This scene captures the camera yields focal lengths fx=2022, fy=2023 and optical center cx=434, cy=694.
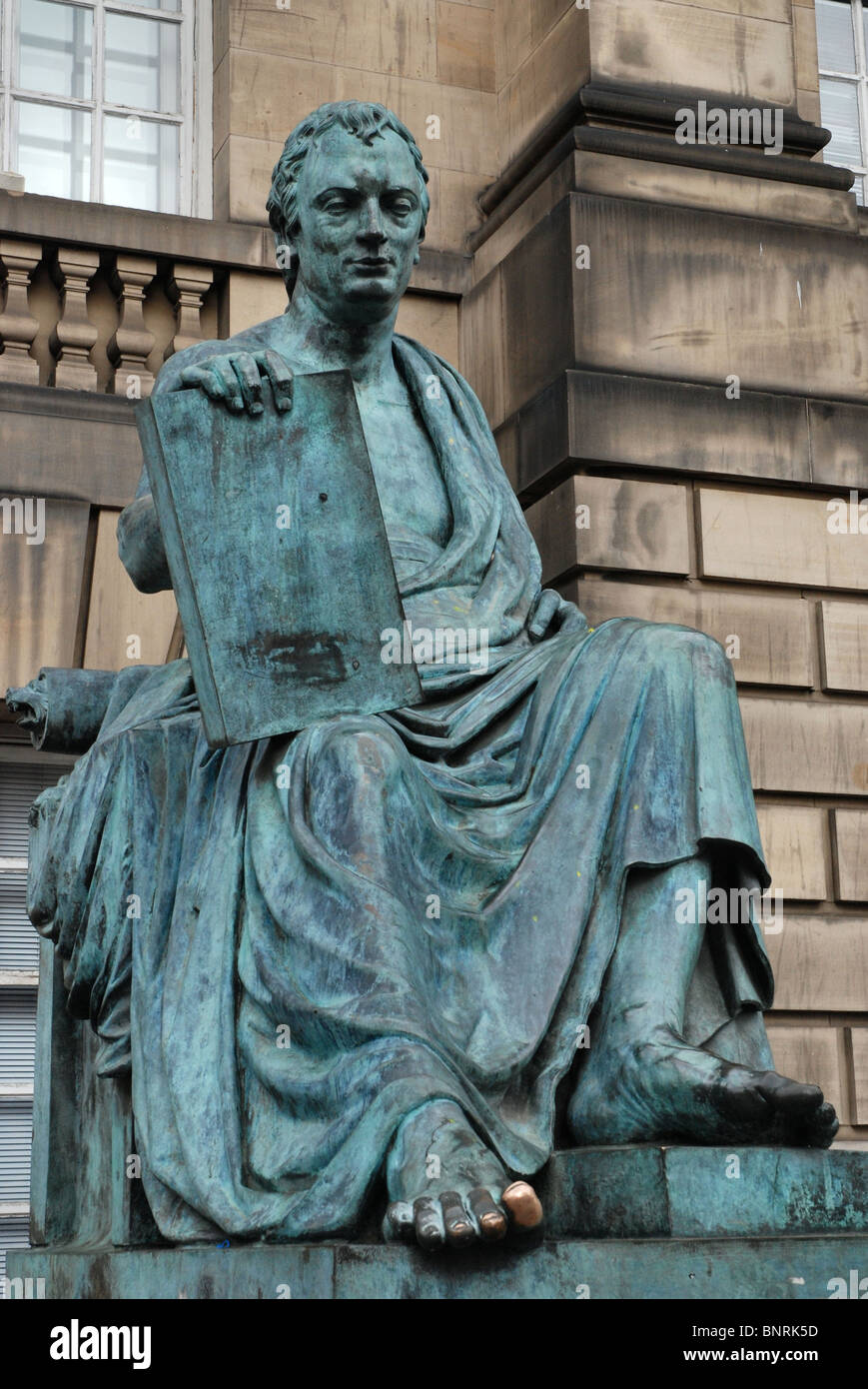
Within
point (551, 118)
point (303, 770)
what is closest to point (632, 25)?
point (551, 118)

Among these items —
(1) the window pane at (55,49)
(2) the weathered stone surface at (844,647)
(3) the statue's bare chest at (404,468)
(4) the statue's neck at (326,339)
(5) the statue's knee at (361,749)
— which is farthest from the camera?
(1) the window pane at (55,49)

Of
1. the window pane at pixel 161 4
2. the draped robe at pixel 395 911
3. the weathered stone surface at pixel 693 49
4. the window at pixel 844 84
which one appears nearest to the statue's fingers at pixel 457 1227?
the draped robe at pixel 395 911

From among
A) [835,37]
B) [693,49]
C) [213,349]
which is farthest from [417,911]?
[835,37]

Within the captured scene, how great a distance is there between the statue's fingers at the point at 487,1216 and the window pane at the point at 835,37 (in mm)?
9001

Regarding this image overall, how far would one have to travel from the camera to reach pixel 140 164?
9.98 m

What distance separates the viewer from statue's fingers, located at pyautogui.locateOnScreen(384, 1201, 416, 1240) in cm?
341

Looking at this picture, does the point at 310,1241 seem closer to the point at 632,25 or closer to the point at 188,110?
the point at 632,25

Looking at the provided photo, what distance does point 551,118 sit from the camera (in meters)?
8.98

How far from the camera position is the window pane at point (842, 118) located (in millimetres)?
11023

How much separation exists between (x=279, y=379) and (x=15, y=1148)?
185 inches

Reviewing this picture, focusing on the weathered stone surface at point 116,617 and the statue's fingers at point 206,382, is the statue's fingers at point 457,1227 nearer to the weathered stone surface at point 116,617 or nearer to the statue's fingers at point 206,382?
the statue's fingers at point 206,382

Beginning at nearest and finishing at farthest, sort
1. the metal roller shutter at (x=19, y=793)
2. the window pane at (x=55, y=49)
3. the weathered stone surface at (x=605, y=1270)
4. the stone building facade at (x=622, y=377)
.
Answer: the weathered stone surface at (x=605, y=1270) → the stone building facade at (x=622, y=377) → the metal roller shutter at (x=19, y=793) → the window pane at (x=55, y=49)

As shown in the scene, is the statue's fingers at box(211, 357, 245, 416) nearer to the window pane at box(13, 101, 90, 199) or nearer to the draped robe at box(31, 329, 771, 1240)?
the draped robe at box(31, 329, 771, 1240)

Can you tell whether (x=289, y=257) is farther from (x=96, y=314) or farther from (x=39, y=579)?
(x=96, y=314)
